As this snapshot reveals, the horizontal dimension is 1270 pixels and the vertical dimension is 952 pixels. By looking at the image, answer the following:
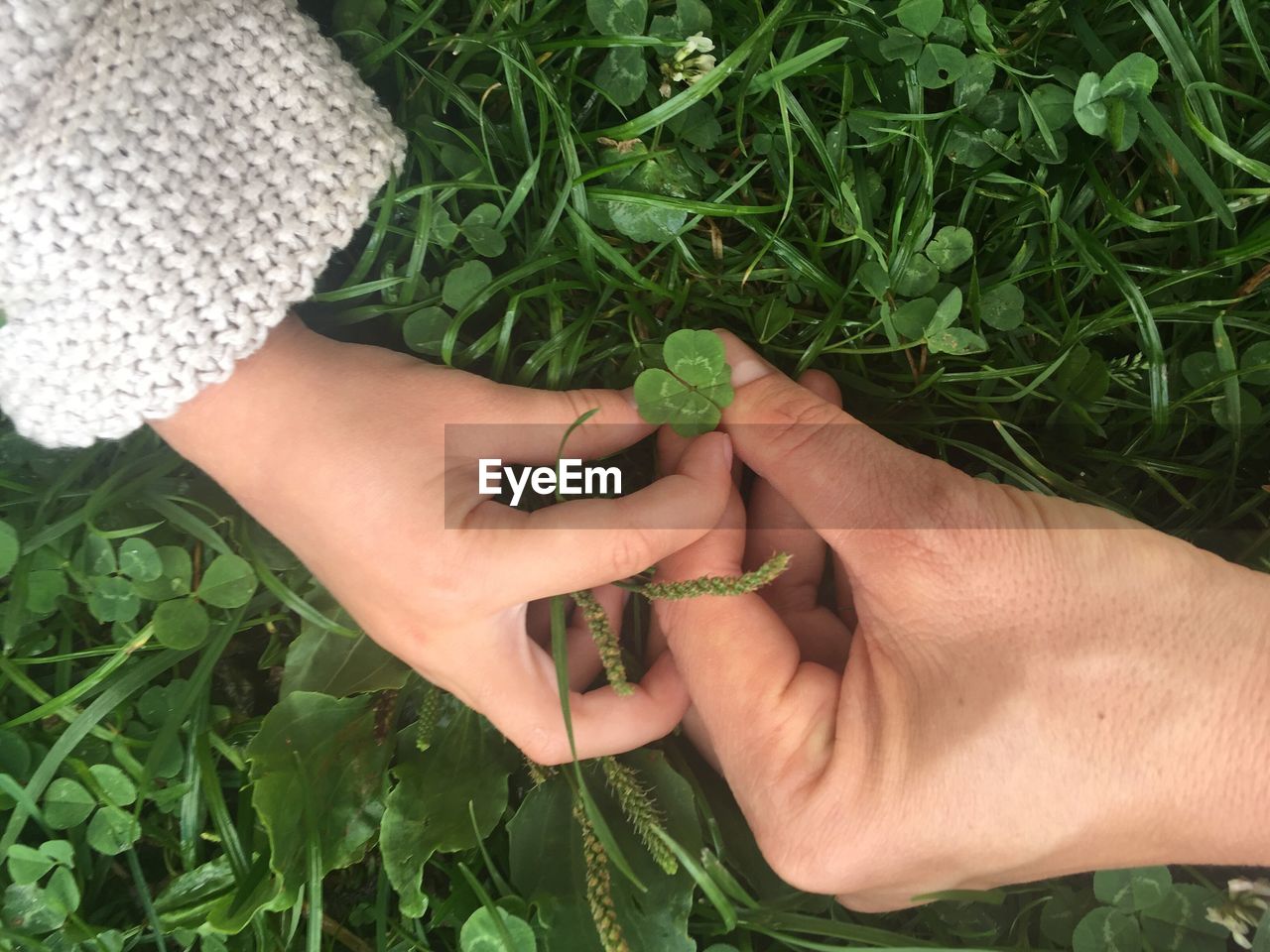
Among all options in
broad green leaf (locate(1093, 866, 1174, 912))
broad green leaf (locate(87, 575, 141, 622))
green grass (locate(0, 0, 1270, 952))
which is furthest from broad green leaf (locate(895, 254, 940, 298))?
broad green leaf (locate(87, 575, 141, 622))

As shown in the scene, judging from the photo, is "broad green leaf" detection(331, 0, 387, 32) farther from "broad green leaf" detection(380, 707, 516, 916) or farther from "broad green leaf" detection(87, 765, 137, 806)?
"broad green leaf" detection(87, 765, 137, 806)

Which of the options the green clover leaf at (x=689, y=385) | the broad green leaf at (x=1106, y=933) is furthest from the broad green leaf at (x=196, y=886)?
the broad green leaf at (x=1106, y=933)

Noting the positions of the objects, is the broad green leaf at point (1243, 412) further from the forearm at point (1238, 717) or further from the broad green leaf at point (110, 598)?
the broad green leaf at point (110, 598)

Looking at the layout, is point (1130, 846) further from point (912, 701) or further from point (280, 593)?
point (280, 593)

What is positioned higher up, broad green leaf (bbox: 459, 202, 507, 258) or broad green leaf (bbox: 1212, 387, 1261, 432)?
broad green leaf (bbox: 459, 202, 507, 258)

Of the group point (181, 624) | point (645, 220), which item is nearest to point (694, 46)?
point (645, 220)
